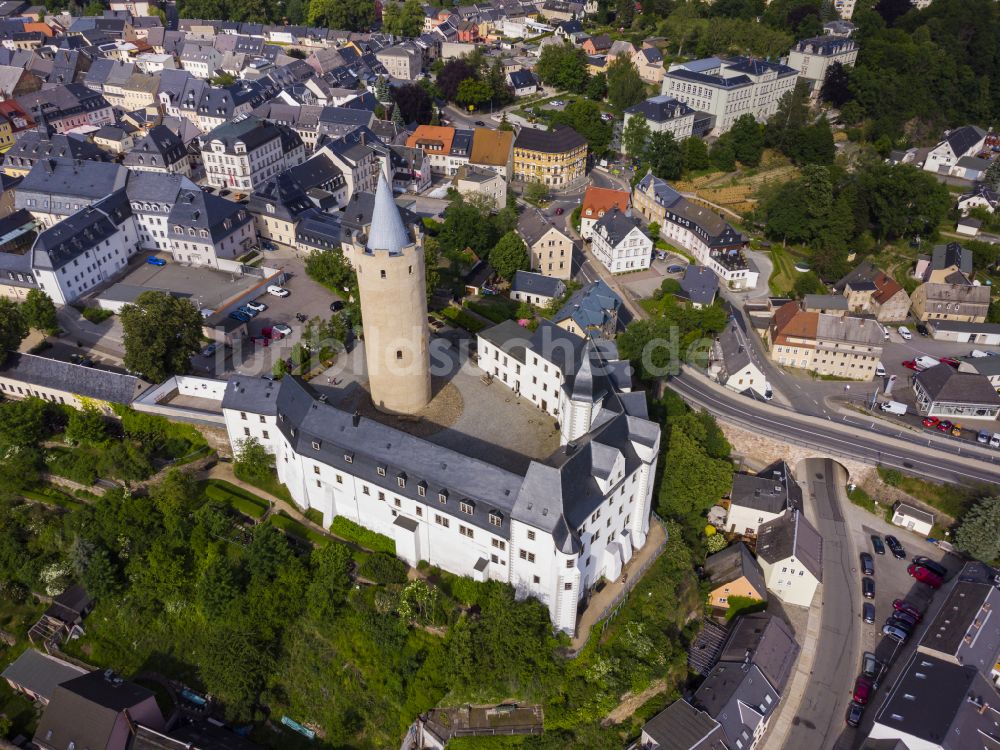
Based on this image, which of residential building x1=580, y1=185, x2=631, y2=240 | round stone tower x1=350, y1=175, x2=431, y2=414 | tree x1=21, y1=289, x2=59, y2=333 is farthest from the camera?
residential building x1=580, y1=185, x2=631, y2=240

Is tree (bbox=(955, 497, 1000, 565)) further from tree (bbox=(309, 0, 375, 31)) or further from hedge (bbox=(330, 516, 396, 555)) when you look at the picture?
tree (bbox=(309, 0, 375, 31))

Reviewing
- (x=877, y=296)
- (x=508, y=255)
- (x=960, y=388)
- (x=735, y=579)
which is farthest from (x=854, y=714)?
(x=508, y=255)

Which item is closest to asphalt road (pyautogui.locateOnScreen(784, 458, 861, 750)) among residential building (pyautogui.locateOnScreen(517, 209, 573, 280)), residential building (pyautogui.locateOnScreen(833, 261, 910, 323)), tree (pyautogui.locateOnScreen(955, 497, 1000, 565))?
tree (pyautogui.locateOnScreen(955, 497, 1000, 565))

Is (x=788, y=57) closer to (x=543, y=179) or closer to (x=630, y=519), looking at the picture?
(x=543, y=179)

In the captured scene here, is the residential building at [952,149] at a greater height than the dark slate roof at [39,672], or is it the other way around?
the residential building at [952,149]

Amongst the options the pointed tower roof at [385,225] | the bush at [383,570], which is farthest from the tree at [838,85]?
the bush at [383,570]

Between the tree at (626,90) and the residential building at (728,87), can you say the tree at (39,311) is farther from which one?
the residential building at (728,87)
